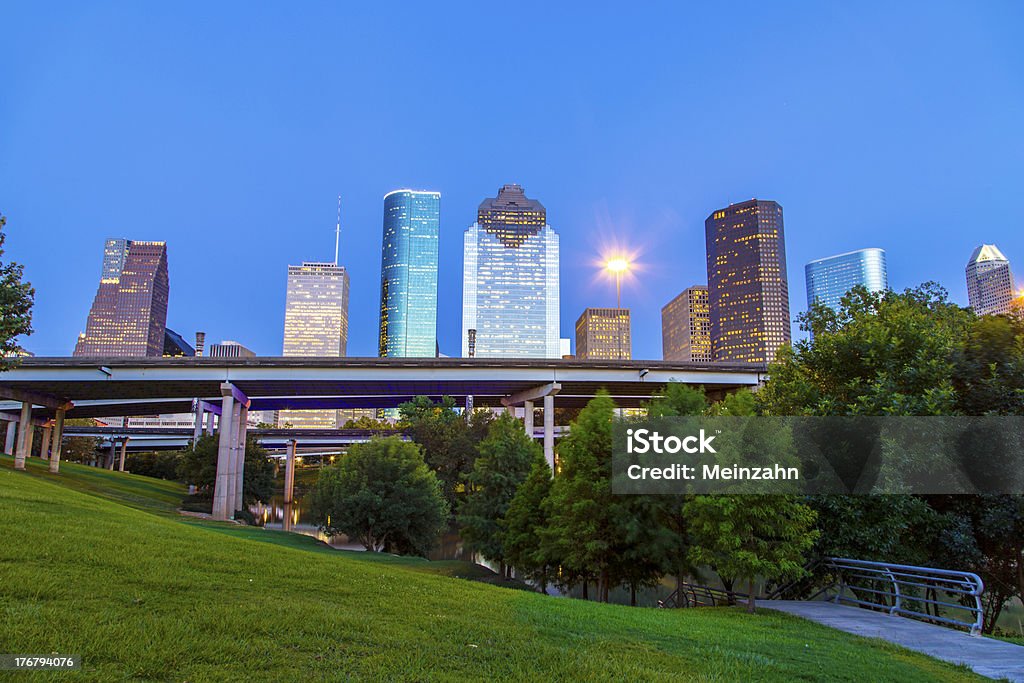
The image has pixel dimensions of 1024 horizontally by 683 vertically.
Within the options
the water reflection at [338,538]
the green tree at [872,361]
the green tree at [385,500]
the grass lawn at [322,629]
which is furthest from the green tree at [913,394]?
the water reflection at [338,538]

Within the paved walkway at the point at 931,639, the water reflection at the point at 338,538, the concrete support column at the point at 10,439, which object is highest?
the concrete support column at the point at 10,439

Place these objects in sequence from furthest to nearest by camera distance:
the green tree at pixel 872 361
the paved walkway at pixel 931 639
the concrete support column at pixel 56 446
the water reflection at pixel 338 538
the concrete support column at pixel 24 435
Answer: the concrete support column at pixel 56 446 < the concrete support column at pixel 24 435 < the water reflection at pixel 338 538 < the green tree at pixel 872 361 < the paved walkway at pixel 931 639

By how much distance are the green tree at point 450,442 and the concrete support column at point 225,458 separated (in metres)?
16.3

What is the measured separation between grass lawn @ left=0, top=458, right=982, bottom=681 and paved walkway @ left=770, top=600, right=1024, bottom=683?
0.68 m

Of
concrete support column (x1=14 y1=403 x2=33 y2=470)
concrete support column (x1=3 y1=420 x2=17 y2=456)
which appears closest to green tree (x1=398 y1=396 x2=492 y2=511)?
concrete support column (x1=14 y1=403 x2=33 y2=470)

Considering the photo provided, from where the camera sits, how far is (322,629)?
7.16m

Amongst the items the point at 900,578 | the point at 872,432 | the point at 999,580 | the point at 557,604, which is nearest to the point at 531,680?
the point at 557,604

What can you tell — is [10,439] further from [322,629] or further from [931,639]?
[931,639]

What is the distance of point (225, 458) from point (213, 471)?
13166 millimetres

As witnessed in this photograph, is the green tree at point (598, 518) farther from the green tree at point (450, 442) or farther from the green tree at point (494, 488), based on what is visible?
the green tree at point (450, 442)

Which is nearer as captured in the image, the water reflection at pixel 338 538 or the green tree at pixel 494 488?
the green tree at pixel 494 488

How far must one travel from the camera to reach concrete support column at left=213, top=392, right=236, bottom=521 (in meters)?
48.0

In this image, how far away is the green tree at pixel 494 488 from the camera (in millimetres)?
29188

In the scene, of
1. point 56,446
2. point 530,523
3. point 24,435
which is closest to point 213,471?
point 56,446
